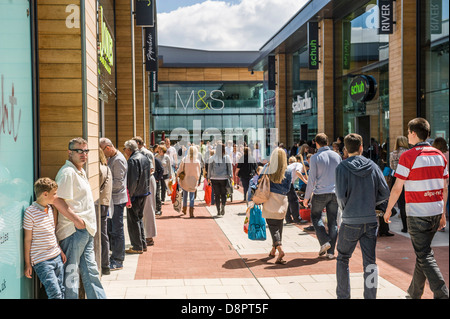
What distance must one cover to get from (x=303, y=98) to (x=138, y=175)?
22.3 meters

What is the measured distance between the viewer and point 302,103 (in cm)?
2972

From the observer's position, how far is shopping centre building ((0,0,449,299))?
4641 millimetres

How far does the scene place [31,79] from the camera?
206 inches

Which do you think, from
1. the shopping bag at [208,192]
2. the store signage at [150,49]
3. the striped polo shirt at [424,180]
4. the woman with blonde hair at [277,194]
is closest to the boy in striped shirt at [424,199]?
the striped polo shirt at [424,180]

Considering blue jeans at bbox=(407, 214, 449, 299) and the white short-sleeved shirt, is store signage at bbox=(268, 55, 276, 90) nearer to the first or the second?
blue jeans at bbox=(407, 214, 449, 299)

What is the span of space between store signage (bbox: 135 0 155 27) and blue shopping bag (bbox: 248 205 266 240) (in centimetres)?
976

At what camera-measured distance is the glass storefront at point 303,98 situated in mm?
27406

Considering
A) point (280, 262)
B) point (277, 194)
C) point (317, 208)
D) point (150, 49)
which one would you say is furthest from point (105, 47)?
point (150, 49)

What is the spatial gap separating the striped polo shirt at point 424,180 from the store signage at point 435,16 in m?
10.7

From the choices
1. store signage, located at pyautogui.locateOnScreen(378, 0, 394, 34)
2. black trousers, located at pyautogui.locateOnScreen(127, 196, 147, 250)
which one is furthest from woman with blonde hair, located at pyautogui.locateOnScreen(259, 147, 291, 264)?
store signage, located at pyautogui.locateOnScreen(378, 0, 394, 34)

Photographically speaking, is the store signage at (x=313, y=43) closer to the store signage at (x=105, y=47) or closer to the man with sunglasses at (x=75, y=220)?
the store signage at (x=105, y=47)
